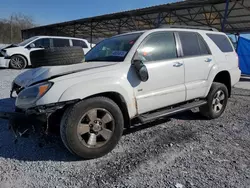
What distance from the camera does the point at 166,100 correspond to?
3748 mm

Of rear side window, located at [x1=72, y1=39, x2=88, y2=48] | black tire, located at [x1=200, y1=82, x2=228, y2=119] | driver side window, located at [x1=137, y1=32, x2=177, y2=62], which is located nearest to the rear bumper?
rear side window, located at [x1=72, y1=39, x2=88, y2=48]

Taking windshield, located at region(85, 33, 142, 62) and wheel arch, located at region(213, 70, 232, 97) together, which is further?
wheel arch, located at region(213, 70, 232, 97)

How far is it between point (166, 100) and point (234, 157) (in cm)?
128

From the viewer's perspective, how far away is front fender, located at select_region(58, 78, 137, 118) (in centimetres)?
278

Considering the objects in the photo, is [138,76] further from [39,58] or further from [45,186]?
[45,186]

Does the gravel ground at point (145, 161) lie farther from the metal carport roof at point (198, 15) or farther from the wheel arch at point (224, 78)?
the metal carport roof at point (198, 15)

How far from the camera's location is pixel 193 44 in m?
4.31

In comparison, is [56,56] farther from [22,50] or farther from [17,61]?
[17,61]

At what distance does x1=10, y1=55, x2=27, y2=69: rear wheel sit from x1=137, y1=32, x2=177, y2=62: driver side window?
386 inches

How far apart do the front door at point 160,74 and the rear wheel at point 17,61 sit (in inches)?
387

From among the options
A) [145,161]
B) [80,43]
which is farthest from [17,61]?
[145,161]

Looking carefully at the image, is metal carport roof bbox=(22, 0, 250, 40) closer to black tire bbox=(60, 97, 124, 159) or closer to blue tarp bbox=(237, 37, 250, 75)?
blue tarp bbox=(237, 37, 250, 75)

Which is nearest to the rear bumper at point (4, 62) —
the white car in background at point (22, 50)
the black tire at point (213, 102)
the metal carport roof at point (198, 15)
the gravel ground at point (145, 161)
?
the white car in background at point (22, 50)

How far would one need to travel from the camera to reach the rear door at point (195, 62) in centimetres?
406
